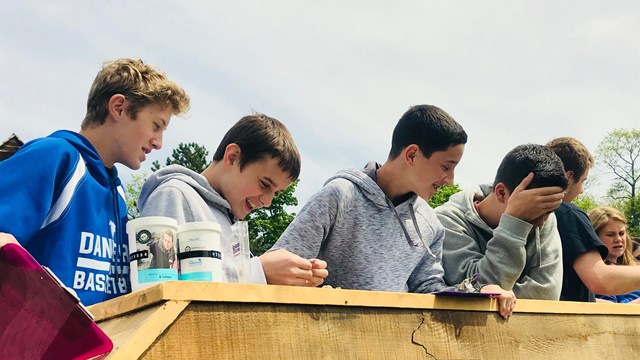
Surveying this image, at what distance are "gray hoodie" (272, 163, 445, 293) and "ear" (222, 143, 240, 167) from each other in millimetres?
404

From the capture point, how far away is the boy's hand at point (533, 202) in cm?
333

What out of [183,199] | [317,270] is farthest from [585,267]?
[183,199]

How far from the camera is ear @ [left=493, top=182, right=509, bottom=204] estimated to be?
368 cm

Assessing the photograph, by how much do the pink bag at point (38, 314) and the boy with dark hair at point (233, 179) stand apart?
3.43 feet

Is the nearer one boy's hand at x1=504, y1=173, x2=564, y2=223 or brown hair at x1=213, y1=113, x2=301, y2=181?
brown hair at x1=213, y1=113, x2=301, y2=181

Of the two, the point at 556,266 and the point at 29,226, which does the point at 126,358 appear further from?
the point at 556,266

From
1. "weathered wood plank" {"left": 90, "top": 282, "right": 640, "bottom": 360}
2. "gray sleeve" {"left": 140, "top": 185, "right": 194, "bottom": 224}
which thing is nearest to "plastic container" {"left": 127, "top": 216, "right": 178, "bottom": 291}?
"weathered wood plank" {"left": 90, "top": 282, "right": 640, "bottom": 360}

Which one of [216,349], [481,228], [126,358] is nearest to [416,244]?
[481,228]

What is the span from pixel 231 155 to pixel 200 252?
4.14 ft

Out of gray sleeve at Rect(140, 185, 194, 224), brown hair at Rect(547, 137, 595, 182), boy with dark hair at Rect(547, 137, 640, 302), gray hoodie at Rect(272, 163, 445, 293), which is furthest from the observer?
brown hair at Rect(547, 137, 595, 182)

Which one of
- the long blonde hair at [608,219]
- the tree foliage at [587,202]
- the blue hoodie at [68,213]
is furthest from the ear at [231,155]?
the tree foliage at [587,202]

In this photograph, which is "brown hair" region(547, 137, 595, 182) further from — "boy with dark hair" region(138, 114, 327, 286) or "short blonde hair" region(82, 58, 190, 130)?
"short blonde hair" region(82, 58, 190, 130)

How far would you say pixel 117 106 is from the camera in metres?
2.77

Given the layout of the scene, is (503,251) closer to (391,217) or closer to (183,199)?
(391,217)
